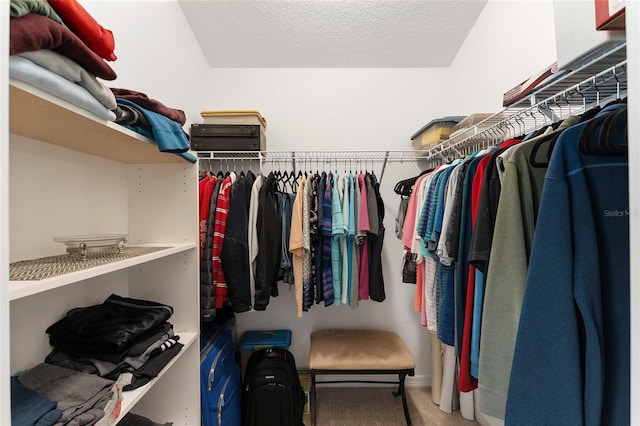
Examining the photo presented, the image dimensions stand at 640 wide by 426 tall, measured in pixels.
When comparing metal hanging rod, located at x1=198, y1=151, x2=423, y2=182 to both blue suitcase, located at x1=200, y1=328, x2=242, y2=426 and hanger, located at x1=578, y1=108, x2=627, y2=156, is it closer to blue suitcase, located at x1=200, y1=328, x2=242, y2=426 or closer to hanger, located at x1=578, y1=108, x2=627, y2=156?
blue suitcase, located at x1=200, y1=328, x2=242, y2=426

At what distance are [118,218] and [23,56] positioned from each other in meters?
0.76

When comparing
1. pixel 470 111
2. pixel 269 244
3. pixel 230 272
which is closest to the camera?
pixel 230 272

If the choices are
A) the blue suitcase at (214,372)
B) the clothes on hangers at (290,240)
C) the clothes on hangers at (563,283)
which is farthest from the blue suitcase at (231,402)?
the clothes on hangers at (563,283)

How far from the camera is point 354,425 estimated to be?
63.9 inches

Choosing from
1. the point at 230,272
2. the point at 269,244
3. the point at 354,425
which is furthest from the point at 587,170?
the point at 354,425

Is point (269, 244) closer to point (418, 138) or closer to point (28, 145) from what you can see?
point (28, 145)

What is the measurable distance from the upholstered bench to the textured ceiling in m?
2.25

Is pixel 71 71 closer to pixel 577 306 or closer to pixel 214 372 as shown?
pixel 577 306

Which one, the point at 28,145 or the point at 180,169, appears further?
the point at 180,169

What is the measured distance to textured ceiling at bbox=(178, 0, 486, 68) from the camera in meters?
1.63

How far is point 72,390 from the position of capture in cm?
64

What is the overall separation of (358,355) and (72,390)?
144 centimetres

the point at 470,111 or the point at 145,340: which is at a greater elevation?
the point at 470,111

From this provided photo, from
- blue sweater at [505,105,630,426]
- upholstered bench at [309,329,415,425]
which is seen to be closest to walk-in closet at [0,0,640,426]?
blue sweater at [505,105,630,426]
